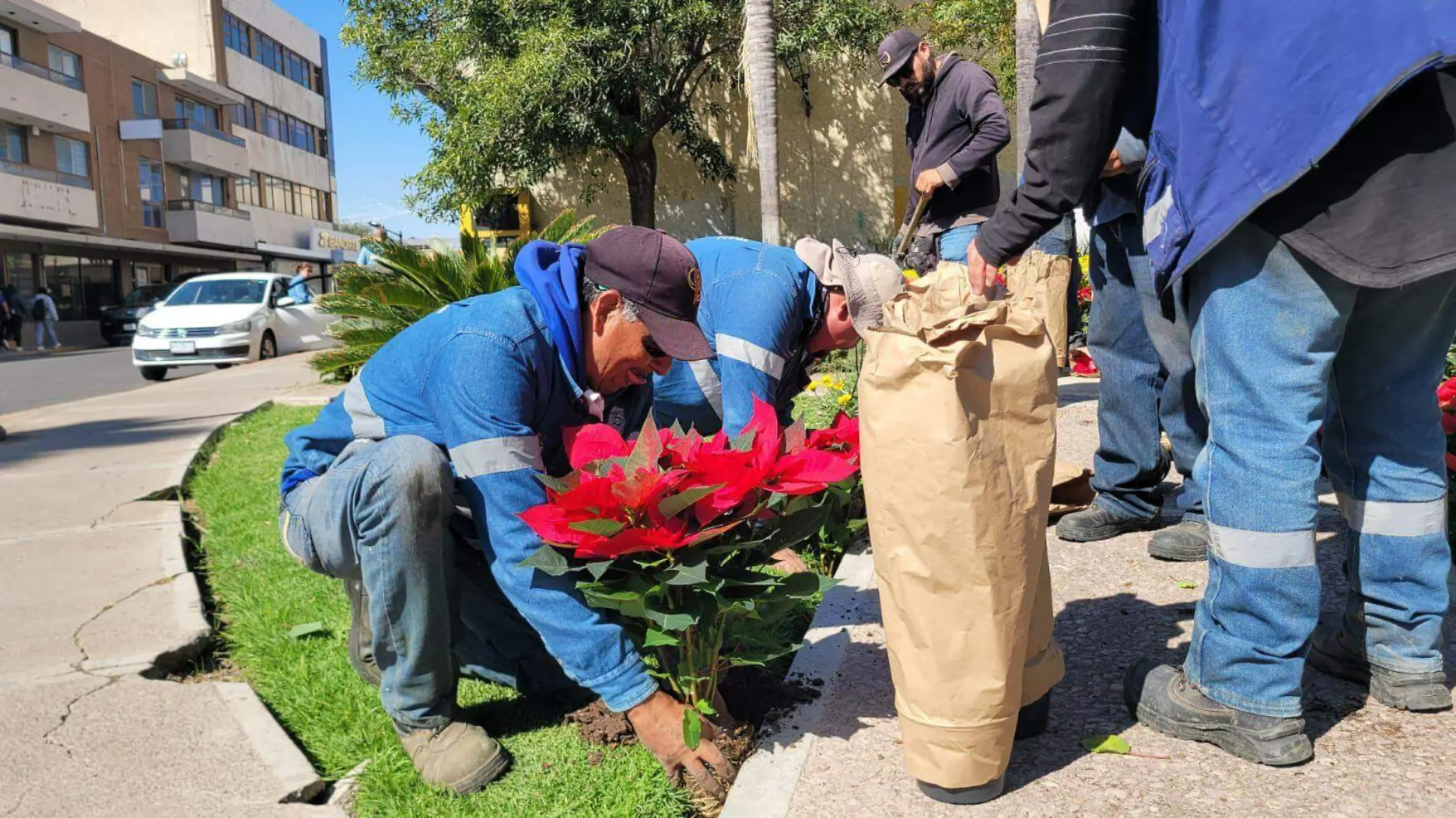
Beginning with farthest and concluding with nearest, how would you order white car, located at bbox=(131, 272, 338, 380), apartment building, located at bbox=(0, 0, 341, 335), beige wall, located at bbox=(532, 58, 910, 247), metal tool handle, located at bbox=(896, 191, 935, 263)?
apartment building, located at bbox=(0, 0, 341, 335) → beige wall, located at bbox=(532, 58, 910, 247) → white car, located at bbox=(131, 272, 338, 380) → metal tool handle, located at bbox=(896, 191, 935, 263)

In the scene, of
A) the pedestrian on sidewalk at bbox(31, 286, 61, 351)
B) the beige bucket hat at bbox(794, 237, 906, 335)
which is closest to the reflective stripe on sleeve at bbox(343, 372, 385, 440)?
the beige bucket hat at bbox(794, 237, 906, 335)

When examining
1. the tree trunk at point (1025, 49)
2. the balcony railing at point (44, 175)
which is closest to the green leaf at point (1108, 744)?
the tree trunk at point (1025, 49)

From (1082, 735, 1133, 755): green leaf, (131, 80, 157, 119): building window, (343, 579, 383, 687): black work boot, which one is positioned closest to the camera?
(1082, 735, 1133, 755): green leaf

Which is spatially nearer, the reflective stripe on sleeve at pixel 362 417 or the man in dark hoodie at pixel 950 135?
the reflective stripe on sleeve at pixel 362 417

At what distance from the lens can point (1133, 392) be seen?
3717 mm

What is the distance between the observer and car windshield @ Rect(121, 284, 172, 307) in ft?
98.8

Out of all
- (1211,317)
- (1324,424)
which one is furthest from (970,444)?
(1324,424)

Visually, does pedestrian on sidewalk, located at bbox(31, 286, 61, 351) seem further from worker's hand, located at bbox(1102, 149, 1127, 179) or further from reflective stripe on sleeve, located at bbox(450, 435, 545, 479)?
worker's hand, located at bbox(1102, 149, 1127, 179)

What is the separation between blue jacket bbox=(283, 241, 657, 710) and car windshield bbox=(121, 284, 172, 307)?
104ft

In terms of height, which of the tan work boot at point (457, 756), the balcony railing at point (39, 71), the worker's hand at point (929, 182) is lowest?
the tan work boot at point (457, 756)

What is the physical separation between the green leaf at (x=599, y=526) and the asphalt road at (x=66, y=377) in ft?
41.5

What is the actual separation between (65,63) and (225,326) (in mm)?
28193

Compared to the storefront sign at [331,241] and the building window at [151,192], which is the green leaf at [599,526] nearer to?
the building window at [151,192]

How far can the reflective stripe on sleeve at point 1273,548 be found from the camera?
2115 mm
